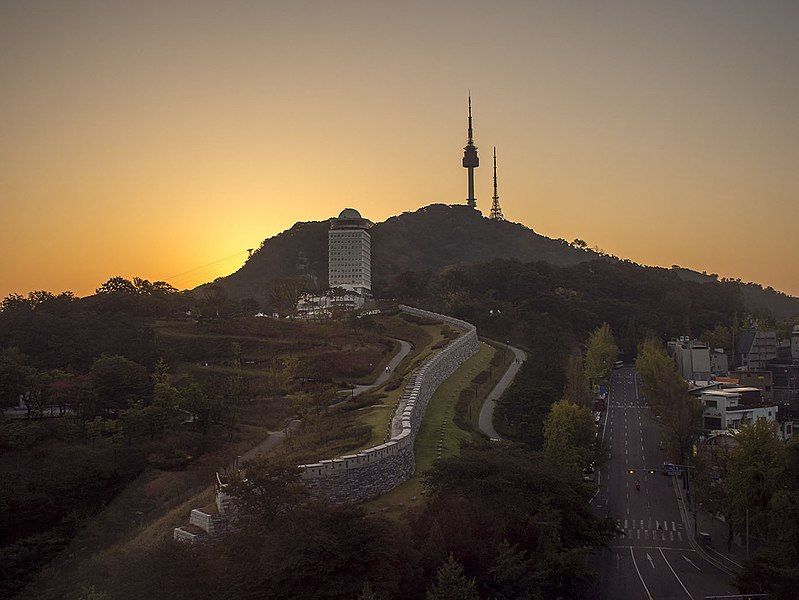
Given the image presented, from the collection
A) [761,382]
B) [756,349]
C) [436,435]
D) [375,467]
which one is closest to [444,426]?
[436,435]

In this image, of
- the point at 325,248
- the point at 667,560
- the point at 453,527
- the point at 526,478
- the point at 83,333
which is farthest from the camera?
the point at 325,248

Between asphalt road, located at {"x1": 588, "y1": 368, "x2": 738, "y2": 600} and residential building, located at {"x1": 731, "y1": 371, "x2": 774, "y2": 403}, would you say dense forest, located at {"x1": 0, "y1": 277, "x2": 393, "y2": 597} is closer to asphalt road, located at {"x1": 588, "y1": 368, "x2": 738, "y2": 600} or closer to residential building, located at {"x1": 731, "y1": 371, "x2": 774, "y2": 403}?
asphalt road, located at {"x1": 588, "y1": 368, "x2": 738, "y2": 600}

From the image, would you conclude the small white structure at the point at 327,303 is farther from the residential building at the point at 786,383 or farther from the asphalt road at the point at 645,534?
the residential building at the point at 786,383

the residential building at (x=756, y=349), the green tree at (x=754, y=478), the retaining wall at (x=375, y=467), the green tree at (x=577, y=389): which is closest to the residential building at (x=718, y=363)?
the residential building at (x=756, y=349)

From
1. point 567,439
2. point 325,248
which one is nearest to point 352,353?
point 567,439

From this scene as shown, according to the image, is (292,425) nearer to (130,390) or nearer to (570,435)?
(130,390)

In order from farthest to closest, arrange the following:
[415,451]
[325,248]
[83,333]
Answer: [325,248] < [83,333] < [415,451]

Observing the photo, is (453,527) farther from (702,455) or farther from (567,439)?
(702,455)
